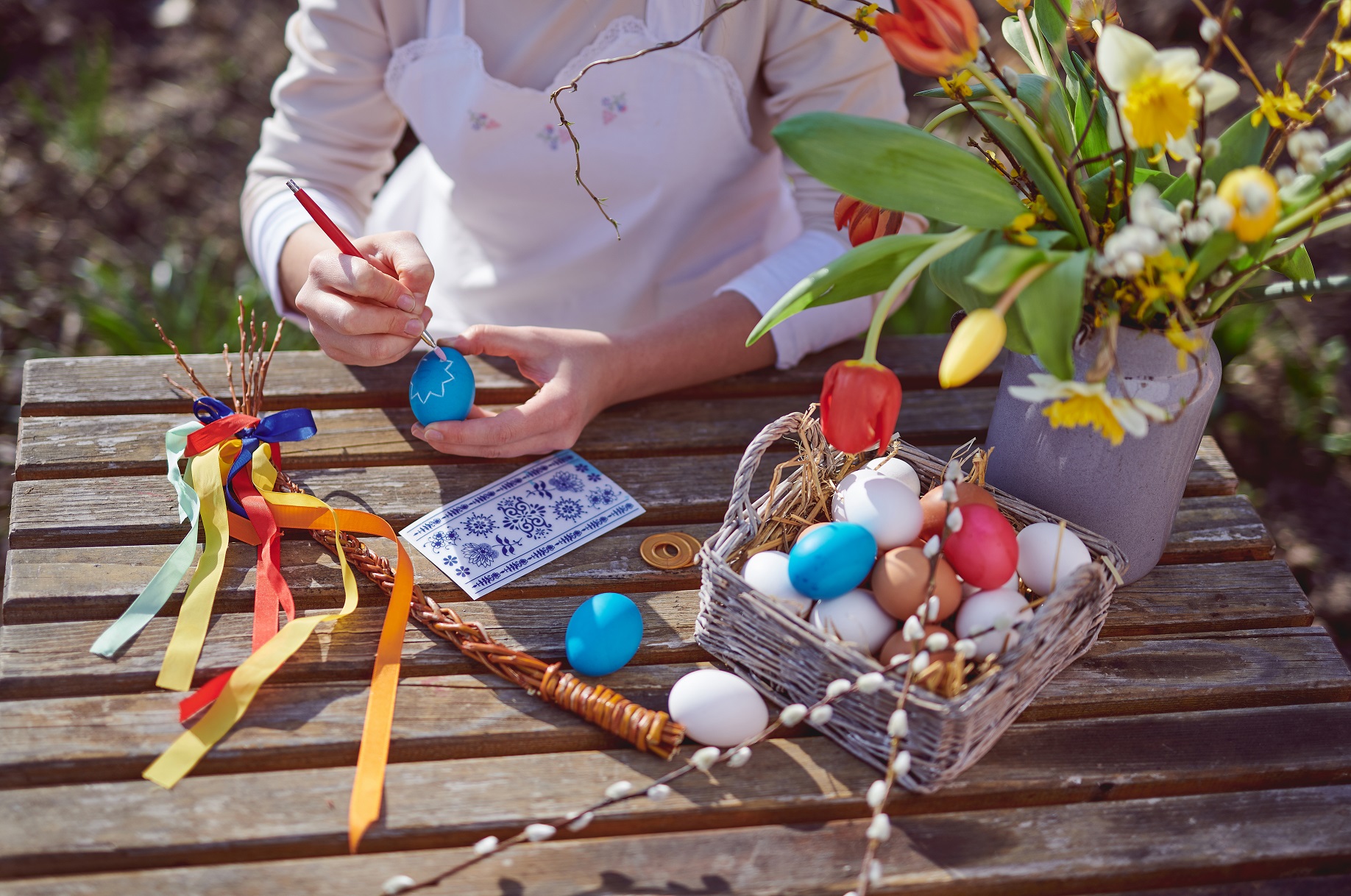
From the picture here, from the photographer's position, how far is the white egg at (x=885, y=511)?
0.86 m

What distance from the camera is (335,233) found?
1045 mm

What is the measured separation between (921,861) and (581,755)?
0.29 meters

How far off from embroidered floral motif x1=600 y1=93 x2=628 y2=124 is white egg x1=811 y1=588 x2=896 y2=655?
79 cm

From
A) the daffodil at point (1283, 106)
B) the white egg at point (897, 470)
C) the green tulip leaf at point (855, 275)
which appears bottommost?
the white egg at point (897, 470)

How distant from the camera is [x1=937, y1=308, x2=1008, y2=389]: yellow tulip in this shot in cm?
66

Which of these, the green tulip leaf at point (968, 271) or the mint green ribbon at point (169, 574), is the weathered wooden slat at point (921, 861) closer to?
the mint green ribbon at point (169, 574)

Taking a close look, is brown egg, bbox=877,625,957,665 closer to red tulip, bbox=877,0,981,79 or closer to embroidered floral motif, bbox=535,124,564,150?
red tulip, bbox=877,0,981,79

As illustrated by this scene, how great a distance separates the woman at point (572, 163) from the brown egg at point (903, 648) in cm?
48

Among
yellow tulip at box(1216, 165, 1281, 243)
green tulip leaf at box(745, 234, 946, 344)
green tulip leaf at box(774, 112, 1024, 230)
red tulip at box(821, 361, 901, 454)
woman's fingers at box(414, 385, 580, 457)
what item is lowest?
woman's fingers at box(414, 385, 580, 457)

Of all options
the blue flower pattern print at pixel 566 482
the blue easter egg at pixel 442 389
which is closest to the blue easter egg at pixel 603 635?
the blue flower pattern print at pixel 566 482

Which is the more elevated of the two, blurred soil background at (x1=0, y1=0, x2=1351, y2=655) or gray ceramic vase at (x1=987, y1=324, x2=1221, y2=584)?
gray ceramic vase at (x1=987, y1=324, x2=1221, y2=584)

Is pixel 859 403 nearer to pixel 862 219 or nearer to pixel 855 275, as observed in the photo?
pixel 855 275

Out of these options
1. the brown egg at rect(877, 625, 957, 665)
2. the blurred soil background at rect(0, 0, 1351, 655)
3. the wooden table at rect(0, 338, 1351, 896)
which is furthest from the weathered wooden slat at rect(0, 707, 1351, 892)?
the blurred soil background at rect(0, 0, 1351, 655)

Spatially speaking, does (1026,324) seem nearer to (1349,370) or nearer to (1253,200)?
(1253,200)
